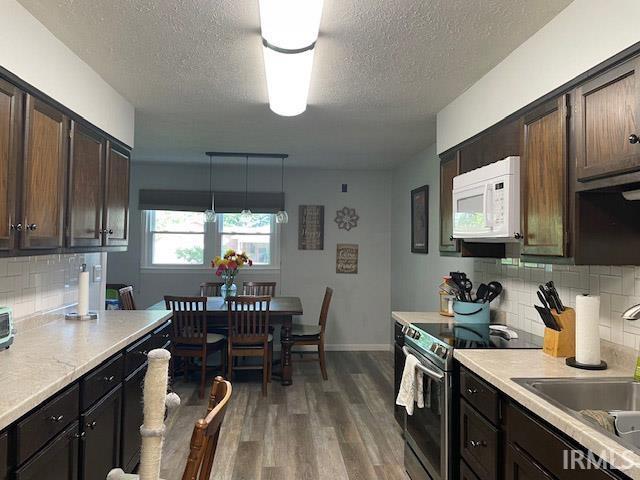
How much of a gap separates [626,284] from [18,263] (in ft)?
9.73

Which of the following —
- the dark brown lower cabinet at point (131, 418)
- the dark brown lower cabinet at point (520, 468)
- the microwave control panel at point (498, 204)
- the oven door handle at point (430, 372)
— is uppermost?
the microwave control panel at point (498, 204)

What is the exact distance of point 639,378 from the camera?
64.8 inches

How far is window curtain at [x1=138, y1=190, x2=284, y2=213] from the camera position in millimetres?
5730

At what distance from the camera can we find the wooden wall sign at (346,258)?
6094mm

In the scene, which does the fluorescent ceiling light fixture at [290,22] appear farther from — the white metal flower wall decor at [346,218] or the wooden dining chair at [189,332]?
the white metal flower wall decor at [346,218]

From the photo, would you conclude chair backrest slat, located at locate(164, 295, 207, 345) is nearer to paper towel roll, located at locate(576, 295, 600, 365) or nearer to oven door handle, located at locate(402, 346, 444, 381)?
oven door handle, located at locate(402, 346, 444, 381)

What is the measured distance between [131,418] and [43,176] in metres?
1.40

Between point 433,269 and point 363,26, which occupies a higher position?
point 363,26

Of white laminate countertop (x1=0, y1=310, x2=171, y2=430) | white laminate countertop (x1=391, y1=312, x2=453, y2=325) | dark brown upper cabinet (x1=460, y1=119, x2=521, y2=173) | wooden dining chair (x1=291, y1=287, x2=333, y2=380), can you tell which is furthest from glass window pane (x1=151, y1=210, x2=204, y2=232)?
dark brown upper cabinet (x1=460, y1=119, x2=521, y2=173)

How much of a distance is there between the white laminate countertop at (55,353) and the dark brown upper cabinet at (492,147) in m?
2.18

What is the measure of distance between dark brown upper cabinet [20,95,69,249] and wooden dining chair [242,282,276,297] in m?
3.19

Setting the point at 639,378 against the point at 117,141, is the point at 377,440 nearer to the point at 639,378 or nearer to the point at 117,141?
the point at 639,378

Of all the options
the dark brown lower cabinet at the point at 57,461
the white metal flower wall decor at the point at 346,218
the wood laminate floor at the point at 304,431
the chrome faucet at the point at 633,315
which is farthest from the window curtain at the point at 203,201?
the chrome faucet at the point at 633,315

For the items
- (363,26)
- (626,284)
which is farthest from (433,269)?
(363,26)
